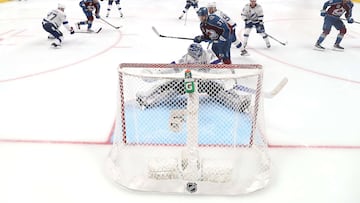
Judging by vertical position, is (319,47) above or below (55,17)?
below

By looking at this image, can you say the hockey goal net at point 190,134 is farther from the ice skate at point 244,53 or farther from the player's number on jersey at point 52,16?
the player's number on jersey at point 52,16

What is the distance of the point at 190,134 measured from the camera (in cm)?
214

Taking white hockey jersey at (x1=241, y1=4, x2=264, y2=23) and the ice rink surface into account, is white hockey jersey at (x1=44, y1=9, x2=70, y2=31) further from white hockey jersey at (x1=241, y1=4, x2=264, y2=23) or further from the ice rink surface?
white hockey jersey at (x1=241, y1=4, x2=264, y2=23)

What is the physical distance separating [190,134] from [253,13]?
3733 mm

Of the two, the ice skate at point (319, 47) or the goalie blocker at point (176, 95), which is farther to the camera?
the ice skate at point (319, 47)

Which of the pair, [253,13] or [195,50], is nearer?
[195,50]

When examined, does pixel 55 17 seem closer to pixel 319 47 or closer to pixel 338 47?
pixel 319 47

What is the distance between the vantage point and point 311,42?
20.8 feet

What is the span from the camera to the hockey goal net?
2154 mm

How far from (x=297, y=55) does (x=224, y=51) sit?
1.98 meters

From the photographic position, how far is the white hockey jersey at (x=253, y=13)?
207 inches

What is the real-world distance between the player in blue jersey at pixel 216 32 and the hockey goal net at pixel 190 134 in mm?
818

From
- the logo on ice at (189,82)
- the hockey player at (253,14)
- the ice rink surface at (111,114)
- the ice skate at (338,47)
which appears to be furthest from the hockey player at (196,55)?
the ice skate at (338,47)

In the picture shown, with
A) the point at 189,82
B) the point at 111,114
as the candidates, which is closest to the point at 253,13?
the point at 111,114
